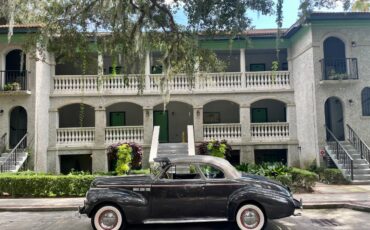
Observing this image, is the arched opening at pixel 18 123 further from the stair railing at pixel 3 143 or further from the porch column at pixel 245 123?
the porch column at pixel 245 123

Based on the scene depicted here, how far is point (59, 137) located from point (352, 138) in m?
15.9

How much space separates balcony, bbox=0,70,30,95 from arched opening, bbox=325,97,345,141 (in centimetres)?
1689

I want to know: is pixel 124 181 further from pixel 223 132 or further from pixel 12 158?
pixel 223 132

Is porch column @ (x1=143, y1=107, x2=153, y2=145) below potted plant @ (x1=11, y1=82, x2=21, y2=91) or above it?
below

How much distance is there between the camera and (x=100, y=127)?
69.4 feet

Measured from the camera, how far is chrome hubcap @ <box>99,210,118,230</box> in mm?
8344

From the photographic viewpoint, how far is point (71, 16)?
1123 cm

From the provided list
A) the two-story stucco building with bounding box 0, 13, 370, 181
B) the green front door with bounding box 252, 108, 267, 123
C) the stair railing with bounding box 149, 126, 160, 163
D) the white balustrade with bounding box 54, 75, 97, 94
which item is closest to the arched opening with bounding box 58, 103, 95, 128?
the two-story stucco building with bounding box 0, 13, 370, 181

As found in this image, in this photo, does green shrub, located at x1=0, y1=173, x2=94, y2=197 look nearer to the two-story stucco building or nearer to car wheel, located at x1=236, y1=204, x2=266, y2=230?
the two-story stucco building

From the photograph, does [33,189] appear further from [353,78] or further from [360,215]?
[353,78]

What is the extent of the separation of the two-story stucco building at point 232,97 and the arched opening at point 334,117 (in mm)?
58

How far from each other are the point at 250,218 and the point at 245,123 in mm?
13317

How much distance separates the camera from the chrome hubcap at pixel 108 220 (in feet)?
27.4

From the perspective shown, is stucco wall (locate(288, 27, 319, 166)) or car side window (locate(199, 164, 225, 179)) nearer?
car side window (locate(199, 164, 225, 179))
